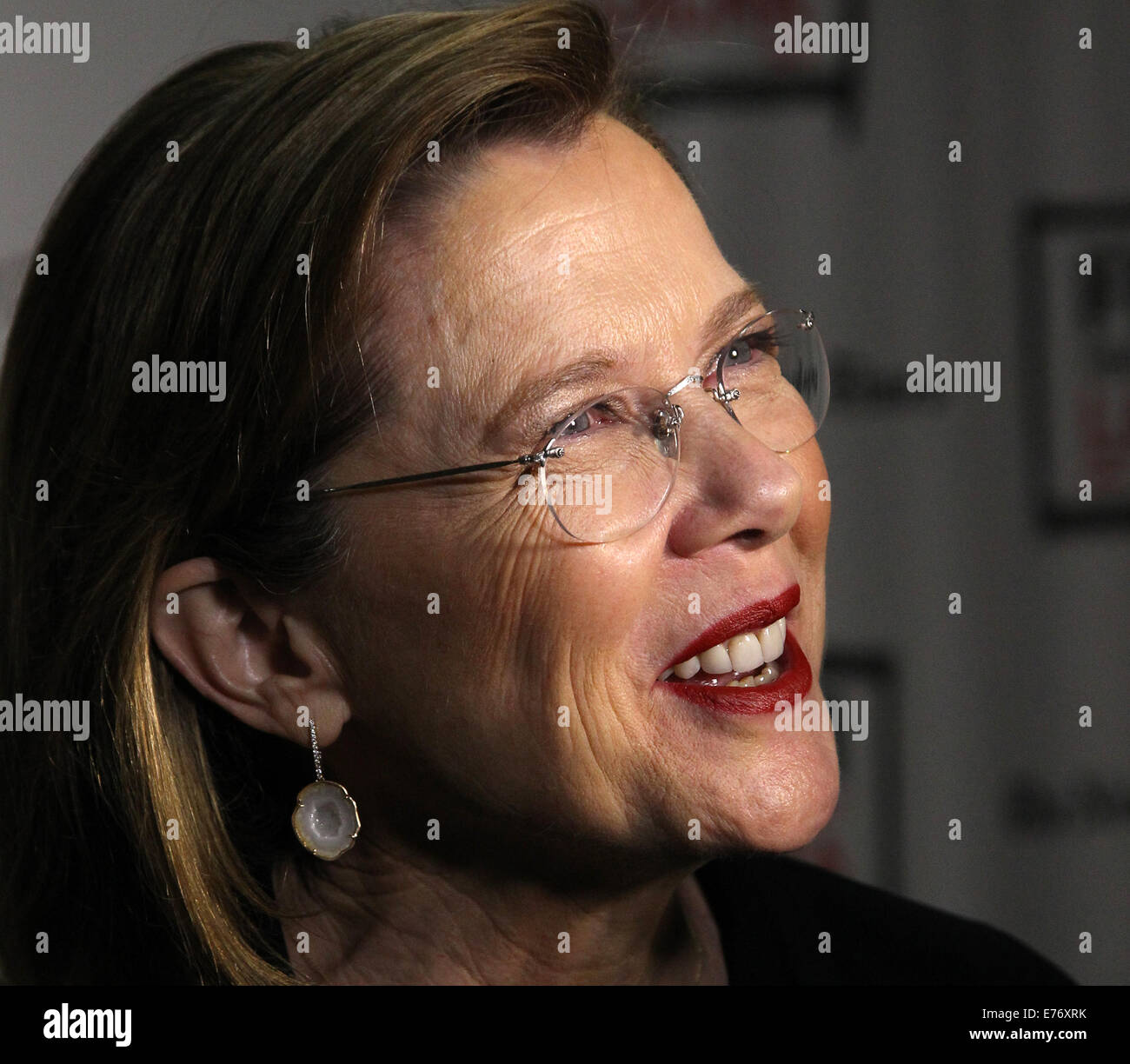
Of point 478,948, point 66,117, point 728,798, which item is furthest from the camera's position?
point 66,117

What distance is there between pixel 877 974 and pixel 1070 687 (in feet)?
3.67

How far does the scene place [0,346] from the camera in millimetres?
1330

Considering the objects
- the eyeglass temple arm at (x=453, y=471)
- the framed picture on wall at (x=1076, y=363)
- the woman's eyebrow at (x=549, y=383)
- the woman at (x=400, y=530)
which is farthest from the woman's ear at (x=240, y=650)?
the framed picture on wall at (x=1076, y=363)

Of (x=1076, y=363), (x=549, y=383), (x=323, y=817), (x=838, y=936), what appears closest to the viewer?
(x=549, y=383)

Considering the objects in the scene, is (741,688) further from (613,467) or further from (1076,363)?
(1076,363)

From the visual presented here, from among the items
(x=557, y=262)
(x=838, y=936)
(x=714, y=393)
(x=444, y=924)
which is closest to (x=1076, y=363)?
(x=838, y=936)

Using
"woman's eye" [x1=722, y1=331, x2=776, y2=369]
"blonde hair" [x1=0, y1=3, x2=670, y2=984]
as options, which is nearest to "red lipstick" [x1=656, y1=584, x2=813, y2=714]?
"woman's eye" [x1=722, y1=331, x2=776, y2=369]

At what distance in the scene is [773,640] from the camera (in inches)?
39.8

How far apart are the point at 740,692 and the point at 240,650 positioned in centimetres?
44

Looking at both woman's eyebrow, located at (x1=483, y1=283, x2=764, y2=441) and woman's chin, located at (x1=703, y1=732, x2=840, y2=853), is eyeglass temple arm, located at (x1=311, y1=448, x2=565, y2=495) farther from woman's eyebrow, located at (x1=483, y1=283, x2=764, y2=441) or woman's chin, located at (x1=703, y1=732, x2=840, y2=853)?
woman's chin, located at (x1=703, y1=732, x2=840, y2=853)

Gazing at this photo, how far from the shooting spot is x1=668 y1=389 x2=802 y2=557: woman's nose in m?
0.94
